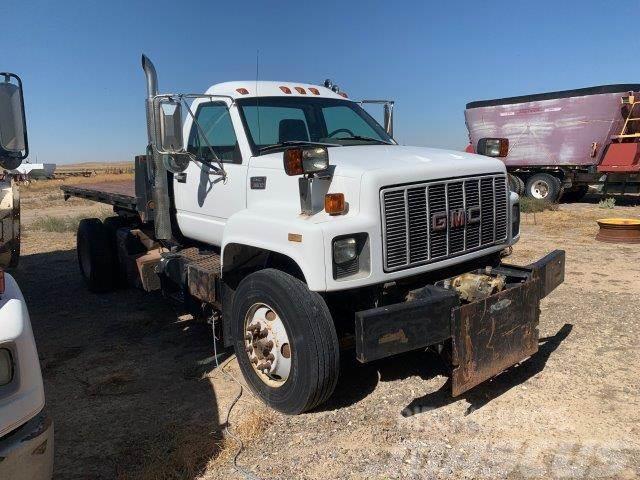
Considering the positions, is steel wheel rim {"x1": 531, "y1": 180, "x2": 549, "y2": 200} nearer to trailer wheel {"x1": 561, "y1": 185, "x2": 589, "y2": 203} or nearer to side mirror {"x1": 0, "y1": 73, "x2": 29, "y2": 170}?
trailer wheel {"x1": 561, "y1": 185, "x2": 589, "y2": 203}

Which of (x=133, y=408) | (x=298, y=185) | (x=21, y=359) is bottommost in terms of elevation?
(x=133, y=408)

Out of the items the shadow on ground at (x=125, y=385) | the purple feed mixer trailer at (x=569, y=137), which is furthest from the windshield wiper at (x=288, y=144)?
the purple feed mixer trailer at (x=569, y=137)

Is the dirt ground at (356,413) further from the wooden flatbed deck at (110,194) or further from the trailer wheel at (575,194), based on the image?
the trailer wheel at (575,194)

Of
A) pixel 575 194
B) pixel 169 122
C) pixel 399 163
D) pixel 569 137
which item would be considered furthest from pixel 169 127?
pixel 575 194

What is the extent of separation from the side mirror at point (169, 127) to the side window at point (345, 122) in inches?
56.4

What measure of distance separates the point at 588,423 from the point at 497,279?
1.16 metres

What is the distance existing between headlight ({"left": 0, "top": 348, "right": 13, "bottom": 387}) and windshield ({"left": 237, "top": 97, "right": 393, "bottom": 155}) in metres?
2.69

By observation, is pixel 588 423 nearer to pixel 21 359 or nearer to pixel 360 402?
pixel 360 402

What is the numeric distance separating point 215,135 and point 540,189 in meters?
15.7

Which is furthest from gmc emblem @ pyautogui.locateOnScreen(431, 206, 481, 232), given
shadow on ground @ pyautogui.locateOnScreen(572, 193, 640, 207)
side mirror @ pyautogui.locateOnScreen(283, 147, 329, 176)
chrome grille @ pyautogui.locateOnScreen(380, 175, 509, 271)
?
shadow on ground @ pyautogui.locateOnScreen(572, 193, 640, 207)

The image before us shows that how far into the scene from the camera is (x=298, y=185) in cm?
399

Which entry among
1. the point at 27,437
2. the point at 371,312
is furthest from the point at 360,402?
the point at 27,437

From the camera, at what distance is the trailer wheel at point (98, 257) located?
7.49 metres

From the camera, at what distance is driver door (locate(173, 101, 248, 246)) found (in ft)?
15.6
